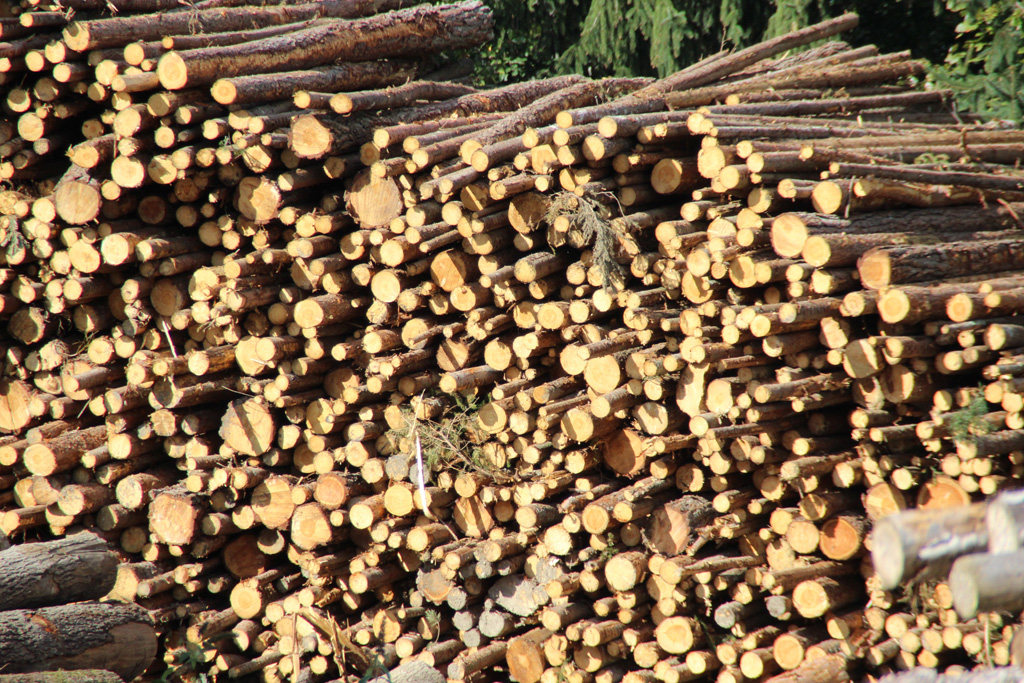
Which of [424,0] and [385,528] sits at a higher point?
[424,0]

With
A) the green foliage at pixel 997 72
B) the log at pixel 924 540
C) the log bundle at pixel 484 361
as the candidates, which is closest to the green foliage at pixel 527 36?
the green foliage at pixel 997 72

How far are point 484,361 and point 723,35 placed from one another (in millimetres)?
6744

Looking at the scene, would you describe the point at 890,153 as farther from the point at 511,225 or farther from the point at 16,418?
the point at 16,418

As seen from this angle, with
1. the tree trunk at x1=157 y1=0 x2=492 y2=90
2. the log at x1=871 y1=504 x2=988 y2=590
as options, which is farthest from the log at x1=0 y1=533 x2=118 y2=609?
the log at x1=871 y1=504 x2=988 y2=590

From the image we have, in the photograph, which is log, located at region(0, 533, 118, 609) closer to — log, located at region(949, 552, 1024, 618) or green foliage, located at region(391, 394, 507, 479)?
green foliage, located at region(391, 394, 507, 479)

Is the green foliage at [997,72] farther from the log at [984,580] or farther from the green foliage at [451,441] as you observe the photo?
the log at [984,580]

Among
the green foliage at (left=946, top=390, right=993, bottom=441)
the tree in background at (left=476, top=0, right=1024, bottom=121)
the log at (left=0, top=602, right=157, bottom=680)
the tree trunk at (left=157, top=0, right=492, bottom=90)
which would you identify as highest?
the tree trunk at (left=157, top=0, right=492, bottom=90)

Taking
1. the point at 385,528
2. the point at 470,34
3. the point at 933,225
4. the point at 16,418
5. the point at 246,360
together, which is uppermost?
the point at 470,34

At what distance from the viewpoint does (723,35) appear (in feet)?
33.3

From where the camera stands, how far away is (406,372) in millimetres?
5137

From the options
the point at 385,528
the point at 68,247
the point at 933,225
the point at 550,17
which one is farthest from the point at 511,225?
the point at 550,17

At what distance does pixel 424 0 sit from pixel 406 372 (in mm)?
5987

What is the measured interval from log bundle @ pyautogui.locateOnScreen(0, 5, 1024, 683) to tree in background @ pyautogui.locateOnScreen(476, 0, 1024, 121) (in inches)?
131

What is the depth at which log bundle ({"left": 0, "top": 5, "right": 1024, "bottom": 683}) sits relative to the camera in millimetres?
4258
